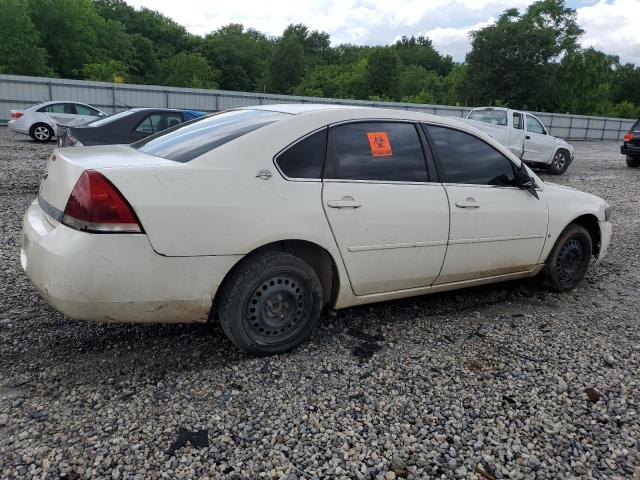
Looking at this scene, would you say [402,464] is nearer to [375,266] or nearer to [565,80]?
Result: [375,266]

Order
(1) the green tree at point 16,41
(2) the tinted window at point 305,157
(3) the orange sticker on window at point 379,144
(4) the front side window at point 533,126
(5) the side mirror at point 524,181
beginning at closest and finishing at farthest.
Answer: (2) the tinted window at point 305,157
(3) the orange sticker on window at point 379,144
(5) the side mirror at point 524,181
(4) the front side window at point 533,126
(1) the green tree at point 16,41

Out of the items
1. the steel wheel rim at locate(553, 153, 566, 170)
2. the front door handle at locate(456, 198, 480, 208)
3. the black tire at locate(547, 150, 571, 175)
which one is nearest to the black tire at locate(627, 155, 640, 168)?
the black tire at locate(547, 150, 571, 175)

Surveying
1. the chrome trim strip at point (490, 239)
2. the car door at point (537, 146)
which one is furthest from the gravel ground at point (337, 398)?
the car door at point (537, 146)

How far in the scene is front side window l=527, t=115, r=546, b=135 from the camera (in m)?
14.7

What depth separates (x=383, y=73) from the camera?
68.3 m

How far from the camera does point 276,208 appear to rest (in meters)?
2.95

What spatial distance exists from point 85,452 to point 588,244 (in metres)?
4.42

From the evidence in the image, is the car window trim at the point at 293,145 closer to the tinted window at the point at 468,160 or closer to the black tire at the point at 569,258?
the tinted window at the point at 468,160

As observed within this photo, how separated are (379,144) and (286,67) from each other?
64729 millimetres

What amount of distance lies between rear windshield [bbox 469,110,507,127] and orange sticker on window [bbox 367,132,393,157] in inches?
474

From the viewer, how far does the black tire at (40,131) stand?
1670cm

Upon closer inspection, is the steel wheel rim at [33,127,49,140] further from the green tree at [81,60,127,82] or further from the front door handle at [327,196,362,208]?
the green tree at [81,60,127,82]

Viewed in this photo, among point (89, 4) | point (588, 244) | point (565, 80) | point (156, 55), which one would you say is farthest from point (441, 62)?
point (588, 244)

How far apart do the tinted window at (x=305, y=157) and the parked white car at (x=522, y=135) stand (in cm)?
1200
